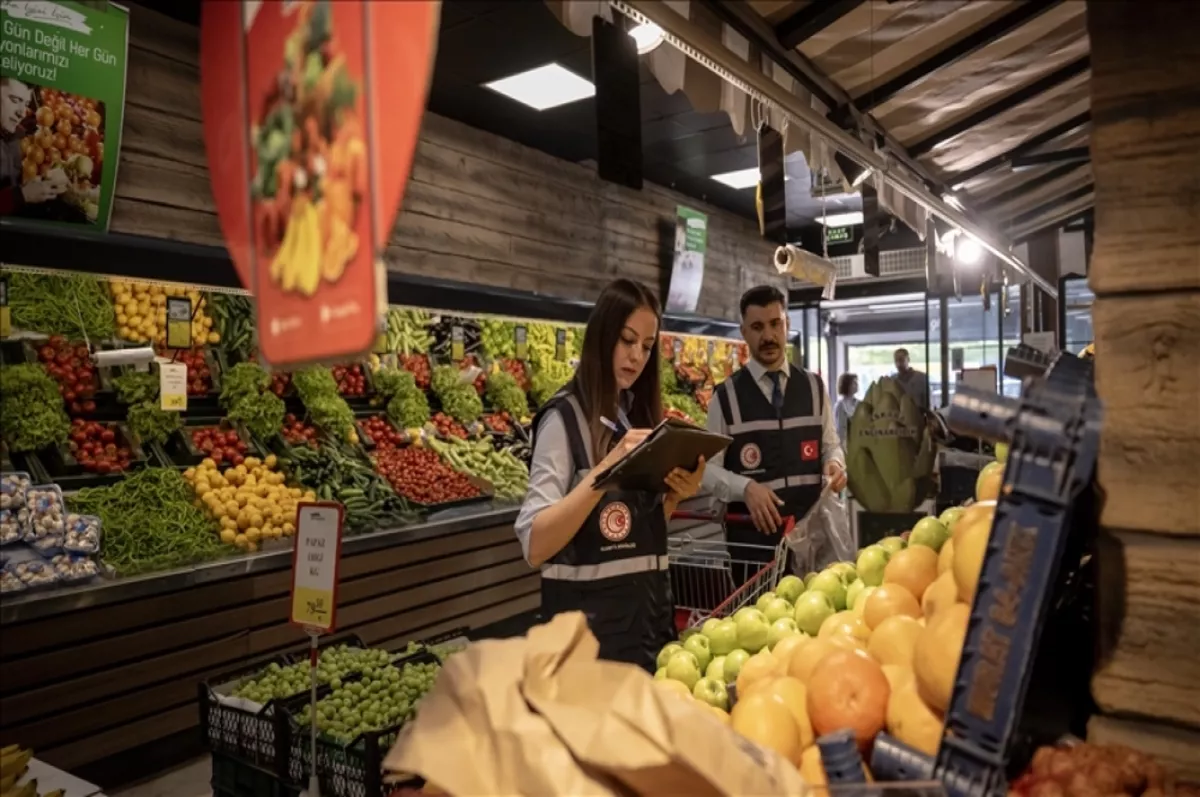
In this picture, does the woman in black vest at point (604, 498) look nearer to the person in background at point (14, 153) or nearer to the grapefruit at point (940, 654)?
the grapefruit at point (940, 654)

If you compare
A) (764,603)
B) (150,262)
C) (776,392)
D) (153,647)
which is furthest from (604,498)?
(150,262)

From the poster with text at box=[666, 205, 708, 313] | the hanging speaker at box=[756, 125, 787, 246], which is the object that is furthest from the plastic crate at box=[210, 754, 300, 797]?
the poster with text at box=[666, 205, 708, 313]

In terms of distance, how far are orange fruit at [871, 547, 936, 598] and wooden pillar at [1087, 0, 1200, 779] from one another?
325 mm

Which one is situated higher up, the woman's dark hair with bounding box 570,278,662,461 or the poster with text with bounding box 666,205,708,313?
the poster with text with bounding box 666,205,708,313

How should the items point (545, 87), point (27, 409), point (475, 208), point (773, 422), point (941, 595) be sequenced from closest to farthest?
1. point (941, 595)
2. point (27, 409)
3. point (773, 422)
4. point (545, 87)
5. point (475, 208)

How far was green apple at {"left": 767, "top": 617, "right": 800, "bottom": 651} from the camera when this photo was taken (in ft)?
6.40

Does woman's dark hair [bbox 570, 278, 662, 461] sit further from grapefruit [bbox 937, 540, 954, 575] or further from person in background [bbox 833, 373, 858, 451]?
person in background [bbox 833, 373, 858, 451]

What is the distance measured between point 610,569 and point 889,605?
1.24 metres

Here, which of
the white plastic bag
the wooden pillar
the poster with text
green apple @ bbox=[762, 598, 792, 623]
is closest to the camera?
the wooden pillar

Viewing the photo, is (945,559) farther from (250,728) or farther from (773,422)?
(773,422)

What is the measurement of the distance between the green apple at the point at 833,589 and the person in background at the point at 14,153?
4.01 m

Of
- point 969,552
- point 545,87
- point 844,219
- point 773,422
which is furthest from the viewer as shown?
point 844,219

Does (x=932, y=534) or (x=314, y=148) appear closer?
(x=314, y=148)

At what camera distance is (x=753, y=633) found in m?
1.98
